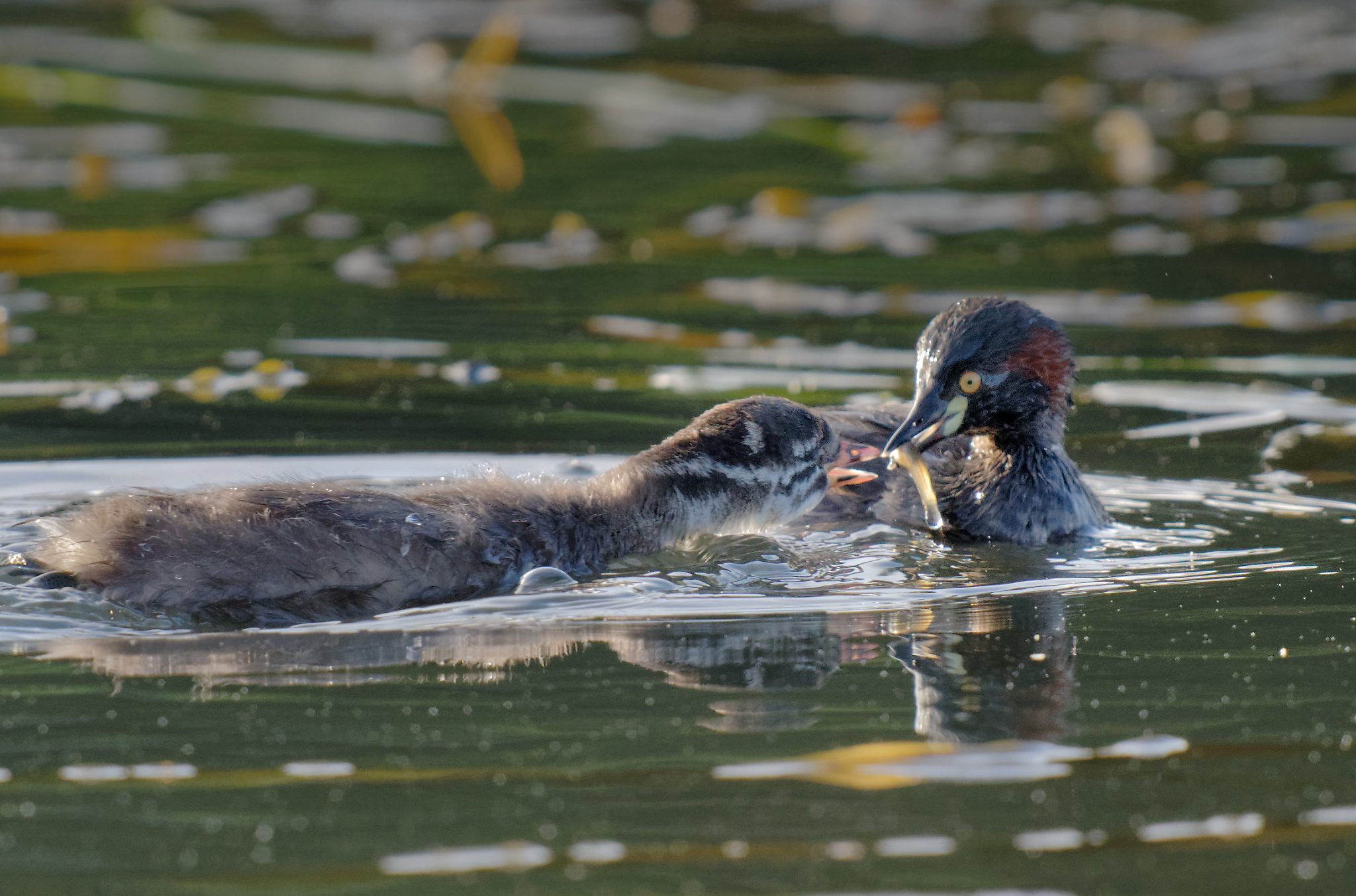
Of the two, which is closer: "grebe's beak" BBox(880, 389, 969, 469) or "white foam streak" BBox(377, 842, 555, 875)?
"white foam streak" BBox(377, 842, 555, 875)

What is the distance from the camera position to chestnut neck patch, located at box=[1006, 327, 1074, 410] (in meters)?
7.07

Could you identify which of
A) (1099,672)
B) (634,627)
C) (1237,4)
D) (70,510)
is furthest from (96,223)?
(1237,4)

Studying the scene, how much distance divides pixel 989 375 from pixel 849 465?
59 centimetres

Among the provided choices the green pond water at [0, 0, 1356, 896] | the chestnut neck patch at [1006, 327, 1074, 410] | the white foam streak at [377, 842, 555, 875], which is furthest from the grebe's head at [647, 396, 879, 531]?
the white foam streak at [377, 842, 555, 875]

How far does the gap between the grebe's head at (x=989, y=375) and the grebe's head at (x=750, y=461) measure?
0.32m

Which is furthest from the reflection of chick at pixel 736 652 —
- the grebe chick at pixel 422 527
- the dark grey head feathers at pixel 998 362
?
the dark grey head feathers at pixel 998 362

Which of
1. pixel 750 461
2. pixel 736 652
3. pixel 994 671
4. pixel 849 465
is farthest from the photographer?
pixel 849 465

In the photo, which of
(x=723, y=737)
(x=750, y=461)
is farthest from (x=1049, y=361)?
(x=723, y=737)

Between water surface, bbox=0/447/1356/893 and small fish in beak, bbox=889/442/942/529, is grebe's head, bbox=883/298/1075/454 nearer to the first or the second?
small fish in beak, bbox=889/442/942/529

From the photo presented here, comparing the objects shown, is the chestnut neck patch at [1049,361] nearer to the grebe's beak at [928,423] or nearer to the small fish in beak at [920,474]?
Answer: the grebe's beak at [928,423]

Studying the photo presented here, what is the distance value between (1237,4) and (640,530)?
50.4 feet

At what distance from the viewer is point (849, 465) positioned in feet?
23.0

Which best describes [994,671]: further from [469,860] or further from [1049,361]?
[1049,361]

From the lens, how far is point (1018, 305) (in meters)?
7.14
